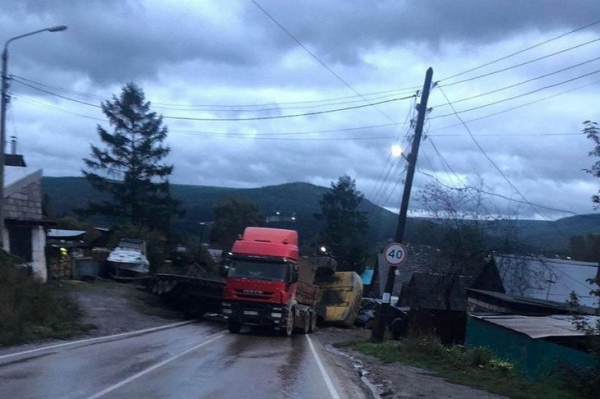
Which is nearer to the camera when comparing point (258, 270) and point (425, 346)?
point (425, 346)

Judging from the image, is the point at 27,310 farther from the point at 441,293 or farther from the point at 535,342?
the point at 441,293

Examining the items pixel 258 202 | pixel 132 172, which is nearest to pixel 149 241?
pixel 132 172

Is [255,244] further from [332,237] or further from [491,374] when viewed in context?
[332,237]

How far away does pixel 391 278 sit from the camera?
26641 mm

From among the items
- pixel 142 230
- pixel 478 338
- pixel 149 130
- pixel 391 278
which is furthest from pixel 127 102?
pixel 478 338

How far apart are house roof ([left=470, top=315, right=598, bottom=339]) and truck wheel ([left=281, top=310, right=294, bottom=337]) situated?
7867 millimetres

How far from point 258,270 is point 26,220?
1004 centimetres

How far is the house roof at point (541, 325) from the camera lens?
57.1 feet

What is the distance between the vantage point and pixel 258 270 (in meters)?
28.0

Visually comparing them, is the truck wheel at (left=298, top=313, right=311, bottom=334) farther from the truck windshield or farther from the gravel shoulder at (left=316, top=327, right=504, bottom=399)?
the gravel shoulder at (left=316, top=327, right=504, bottom=399)

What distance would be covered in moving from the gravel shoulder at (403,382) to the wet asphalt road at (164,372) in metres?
0.87

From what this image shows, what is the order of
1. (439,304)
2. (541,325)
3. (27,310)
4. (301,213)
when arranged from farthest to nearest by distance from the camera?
(301,213) < (439,304) < (27,310) < (541,325)

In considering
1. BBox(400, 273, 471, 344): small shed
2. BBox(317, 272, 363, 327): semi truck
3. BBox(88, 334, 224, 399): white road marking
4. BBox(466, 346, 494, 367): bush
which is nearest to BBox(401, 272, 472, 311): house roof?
BBox(400, 273, 471, 344): small shed

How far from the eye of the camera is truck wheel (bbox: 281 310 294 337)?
2820 centimetres
